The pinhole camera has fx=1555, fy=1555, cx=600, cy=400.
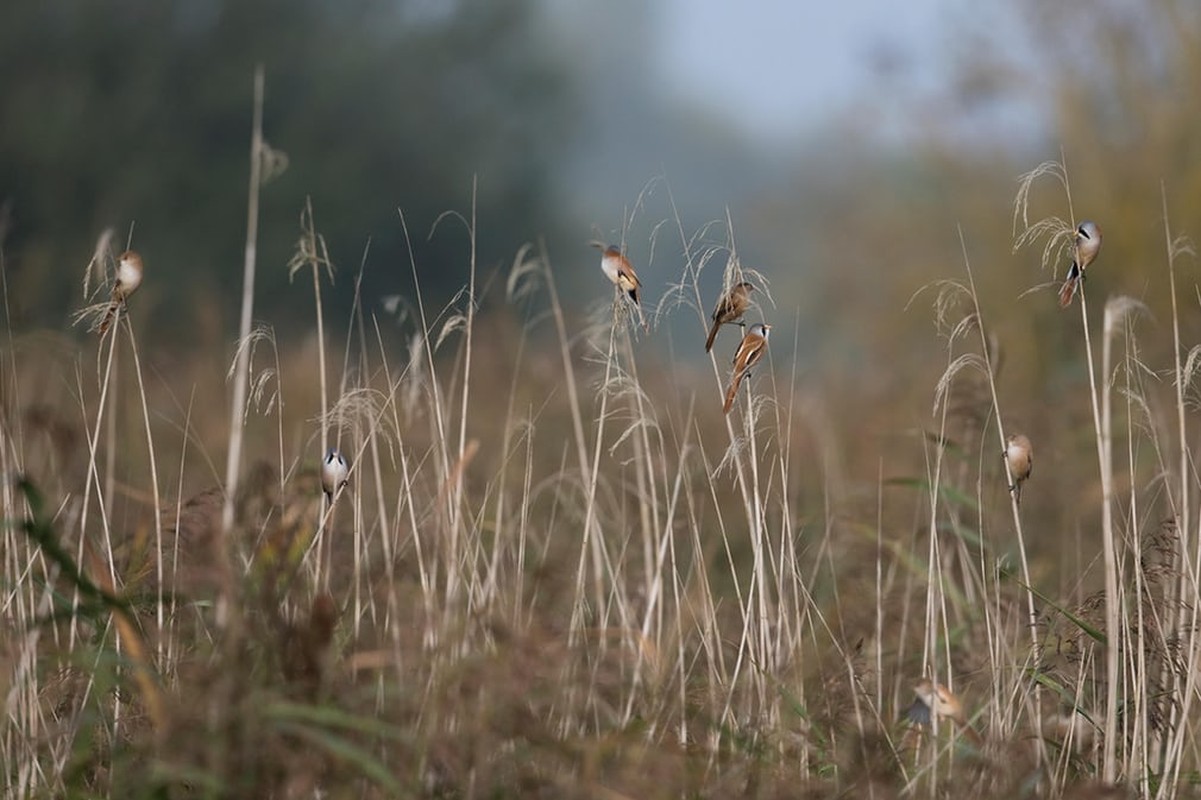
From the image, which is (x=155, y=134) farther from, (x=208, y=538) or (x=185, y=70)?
(x=208, y=538)

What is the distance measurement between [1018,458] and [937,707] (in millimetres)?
495

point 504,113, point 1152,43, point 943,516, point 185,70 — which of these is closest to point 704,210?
point 504,113

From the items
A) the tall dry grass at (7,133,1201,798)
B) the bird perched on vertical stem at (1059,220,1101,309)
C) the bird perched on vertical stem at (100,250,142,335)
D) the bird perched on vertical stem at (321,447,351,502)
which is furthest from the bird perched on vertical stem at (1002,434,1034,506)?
the bird perched on vertical stem at (100,250,142,335)

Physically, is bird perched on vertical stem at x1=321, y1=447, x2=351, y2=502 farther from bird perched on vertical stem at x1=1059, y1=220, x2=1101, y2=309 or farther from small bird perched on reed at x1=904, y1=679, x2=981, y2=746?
bird perched on vertical stem at x1=1059, y1=220, x2=1101, y2=309

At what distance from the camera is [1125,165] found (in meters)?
13.5

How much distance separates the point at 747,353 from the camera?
270cm

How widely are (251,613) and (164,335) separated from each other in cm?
1323

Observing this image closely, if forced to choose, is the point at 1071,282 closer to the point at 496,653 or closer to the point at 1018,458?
the point at 1018,458

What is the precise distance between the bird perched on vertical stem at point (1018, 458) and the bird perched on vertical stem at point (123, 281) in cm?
155

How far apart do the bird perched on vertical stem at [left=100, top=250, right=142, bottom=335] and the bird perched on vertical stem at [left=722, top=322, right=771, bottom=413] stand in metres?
1.02

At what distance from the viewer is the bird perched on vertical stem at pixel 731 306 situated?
2.62m

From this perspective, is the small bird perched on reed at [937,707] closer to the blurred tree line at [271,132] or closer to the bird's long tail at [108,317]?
the bird's long tail at [108,317]

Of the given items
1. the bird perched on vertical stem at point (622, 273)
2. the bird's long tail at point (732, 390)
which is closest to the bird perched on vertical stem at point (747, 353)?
the bird's long tail at point (732, 390)

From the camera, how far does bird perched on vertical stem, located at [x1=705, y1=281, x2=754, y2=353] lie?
2.62 m
